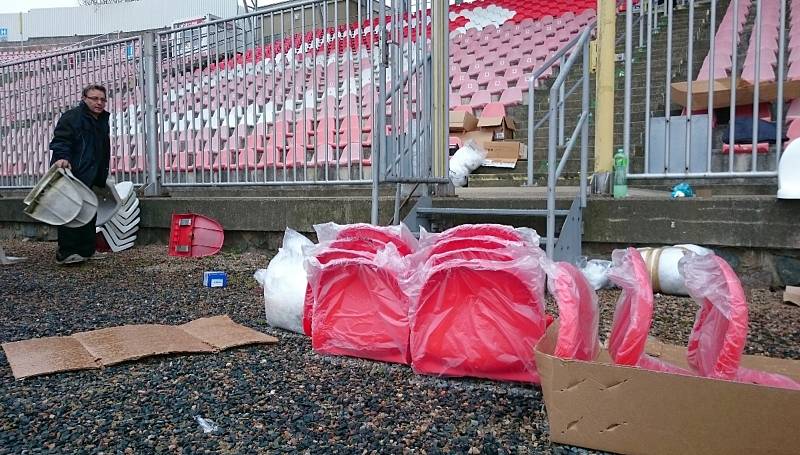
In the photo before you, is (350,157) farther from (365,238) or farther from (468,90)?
(468,90)

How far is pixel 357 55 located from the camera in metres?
5.75

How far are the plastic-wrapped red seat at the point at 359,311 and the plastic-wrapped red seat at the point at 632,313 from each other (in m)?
0.83

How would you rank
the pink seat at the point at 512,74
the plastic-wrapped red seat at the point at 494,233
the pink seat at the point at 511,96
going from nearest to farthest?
the plastic-wrapped red seat at the point at 494,233 → the pink seat at the point at 511,96 → the pink seat at the point at 512,74

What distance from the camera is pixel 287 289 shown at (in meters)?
3.00

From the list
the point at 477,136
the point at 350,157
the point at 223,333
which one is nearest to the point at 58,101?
the point at 350,157

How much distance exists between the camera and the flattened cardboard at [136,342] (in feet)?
8.42

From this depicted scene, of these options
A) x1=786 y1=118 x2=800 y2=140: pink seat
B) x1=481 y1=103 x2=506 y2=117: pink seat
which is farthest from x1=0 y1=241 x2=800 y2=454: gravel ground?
x1=481 y1=103 x2=506 y2=117: pink seat

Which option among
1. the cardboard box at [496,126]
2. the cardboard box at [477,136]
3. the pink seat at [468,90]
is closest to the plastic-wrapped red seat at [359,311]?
the cardboard box at [477,136]

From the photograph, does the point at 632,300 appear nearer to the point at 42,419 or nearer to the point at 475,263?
Answer: the point at 475,263

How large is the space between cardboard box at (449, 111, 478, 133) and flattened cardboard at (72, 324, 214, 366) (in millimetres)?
6790

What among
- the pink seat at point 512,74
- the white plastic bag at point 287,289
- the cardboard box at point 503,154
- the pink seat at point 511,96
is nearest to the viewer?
the white plastic bag at point 287,289

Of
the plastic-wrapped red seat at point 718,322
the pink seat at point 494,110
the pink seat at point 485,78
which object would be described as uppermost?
the pink seat at point 485,78

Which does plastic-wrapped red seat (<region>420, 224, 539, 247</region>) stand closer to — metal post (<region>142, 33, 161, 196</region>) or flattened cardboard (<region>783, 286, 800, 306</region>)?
flattened cardboard (<region>783, 286, 800, 306</region>)

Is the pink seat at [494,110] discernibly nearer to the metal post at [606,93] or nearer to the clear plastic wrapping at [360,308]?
the metal post at [606,93]
